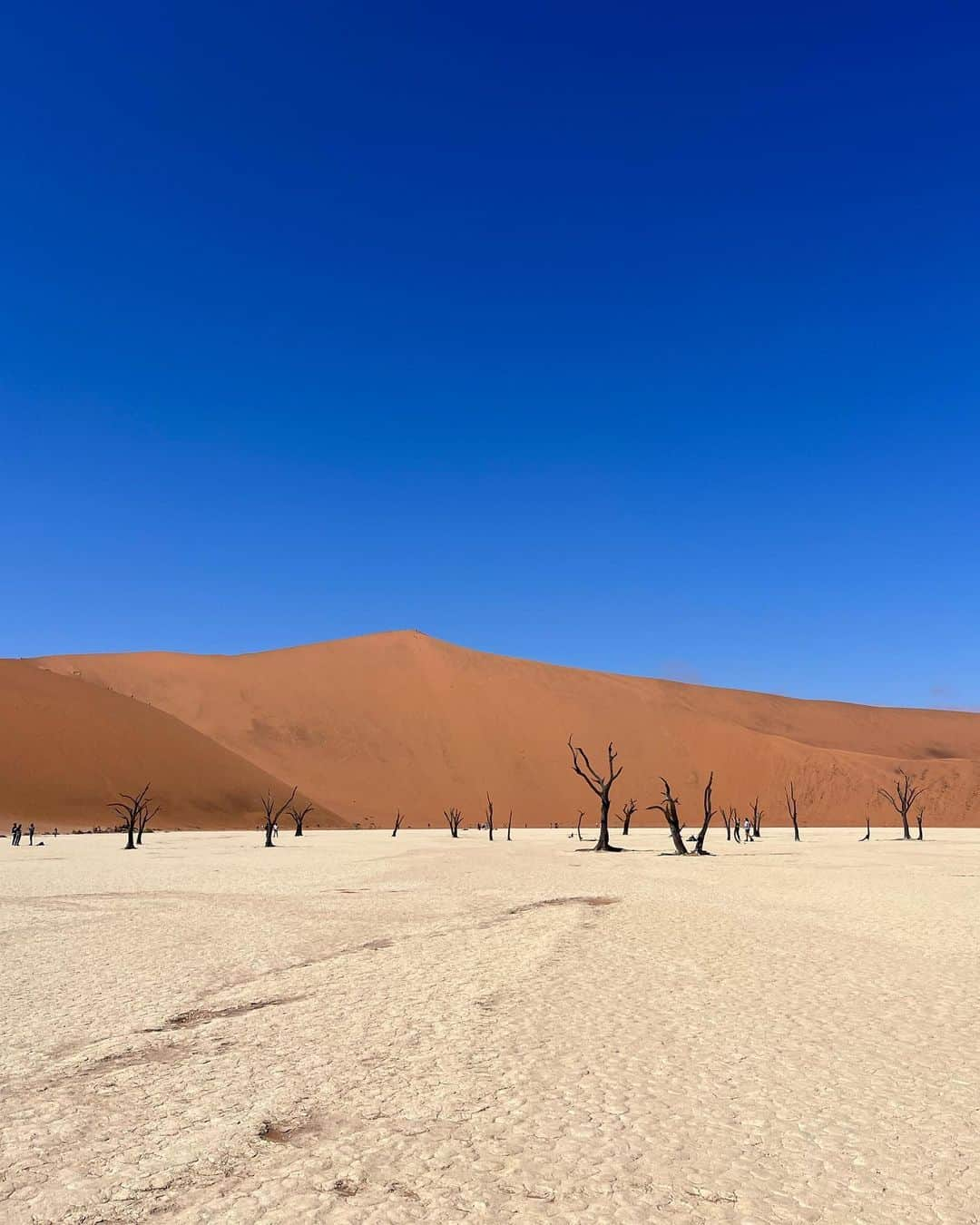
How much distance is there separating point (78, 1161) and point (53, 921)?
11157mm

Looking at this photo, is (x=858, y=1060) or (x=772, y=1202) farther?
(x=858, y=1060)

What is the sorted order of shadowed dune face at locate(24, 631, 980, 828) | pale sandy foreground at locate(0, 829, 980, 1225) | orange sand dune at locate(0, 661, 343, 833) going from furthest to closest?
shadowed dune face at locate(24, 631, 980, 828) < orange sand dune at locate(0, 661, 343, 833) < pale sandy foreground at locate(0, 829, 980, 1225)

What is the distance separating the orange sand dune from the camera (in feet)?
182

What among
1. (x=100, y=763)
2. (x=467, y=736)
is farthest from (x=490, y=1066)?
(x=467, y=736)

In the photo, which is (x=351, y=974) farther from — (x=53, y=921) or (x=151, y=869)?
(x=151, y=869)

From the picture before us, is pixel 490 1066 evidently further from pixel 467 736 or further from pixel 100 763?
pixel 467 736

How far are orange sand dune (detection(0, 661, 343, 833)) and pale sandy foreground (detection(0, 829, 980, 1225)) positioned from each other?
43.4 m

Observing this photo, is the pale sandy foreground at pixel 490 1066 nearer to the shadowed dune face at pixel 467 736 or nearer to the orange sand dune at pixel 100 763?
the orange sand dune at pixel 100 763

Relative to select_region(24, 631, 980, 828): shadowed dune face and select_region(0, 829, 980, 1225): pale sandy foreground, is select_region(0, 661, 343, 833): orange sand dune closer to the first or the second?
select_region(24, 631, 980, 828): shadowed dune face

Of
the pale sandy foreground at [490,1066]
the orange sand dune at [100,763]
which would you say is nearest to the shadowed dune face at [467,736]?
the orange sand dune at [100,763]

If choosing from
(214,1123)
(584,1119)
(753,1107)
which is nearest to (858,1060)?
(753,1107)

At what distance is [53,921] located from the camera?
50.0 ft

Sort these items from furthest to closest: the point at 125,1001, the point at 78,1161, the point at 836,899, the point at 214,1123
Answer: the point at 836,899 < the point at 125,1001 < the point at 214,1123 < the point at 78,1161

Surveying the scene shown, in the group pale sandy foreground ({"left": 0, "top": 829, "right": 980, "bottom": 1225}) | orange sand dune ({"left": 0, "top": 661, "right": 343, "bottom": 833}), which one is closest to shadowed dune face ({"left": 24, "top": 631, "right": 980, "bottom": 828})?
orange sand dune ({"left": 0, "top": 661, "right": 343, "bottom": 833})
